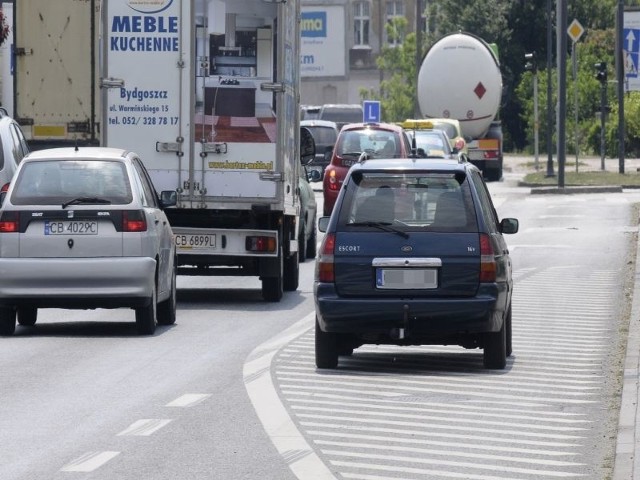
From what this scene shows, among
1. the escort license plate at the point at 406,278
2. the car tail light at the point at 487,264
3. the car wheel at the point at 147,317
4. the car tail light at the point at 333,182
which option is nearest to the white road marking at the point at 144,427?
the escort license plate at the point at 406,278

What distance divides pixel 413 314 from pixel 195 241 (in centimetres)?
690

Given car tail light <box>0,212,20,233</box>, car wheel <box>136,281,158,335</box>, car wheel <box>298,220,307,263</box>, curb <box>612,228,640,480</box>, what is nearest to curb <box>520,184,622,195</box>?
car wheel <box>298,220,307,263</box>

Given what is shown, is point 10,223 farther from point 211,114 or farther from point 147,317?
point 211,114

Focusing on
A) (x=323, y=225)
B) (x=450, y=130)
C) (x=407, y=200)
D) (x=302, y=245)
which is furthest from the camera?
(x=450, y=130)

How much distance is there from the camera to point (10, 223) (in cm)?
1662

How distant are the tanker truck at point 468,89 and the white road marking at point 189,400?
43566 millimetres

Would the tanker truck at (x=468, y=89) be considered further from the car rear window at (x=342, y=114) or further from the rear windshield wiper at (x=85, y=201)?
the rear windshield wiper at (x=85, y=201)

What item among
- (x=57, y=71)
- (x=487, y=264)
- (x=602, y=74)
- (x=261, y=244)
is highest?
(x=602, y=74)

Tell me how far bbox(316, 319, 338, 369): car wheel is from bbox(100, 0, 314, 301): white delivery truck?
5908mm

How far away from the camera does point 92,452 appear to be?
10.2 m

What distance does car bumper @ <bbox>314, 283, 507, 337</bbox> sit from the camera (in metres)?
13.7

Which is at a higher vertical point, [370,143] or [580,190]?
[370,143]

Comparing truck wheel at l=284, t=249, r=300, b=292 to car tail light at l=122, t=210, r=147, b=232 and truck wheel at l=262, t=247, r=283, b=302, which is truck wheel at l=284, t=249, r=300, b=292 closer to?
truck wheel at l=262, t=247, r=283, b=302

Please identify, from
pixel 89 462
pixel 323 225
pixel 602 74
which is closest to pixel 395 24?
pixel 602 74
